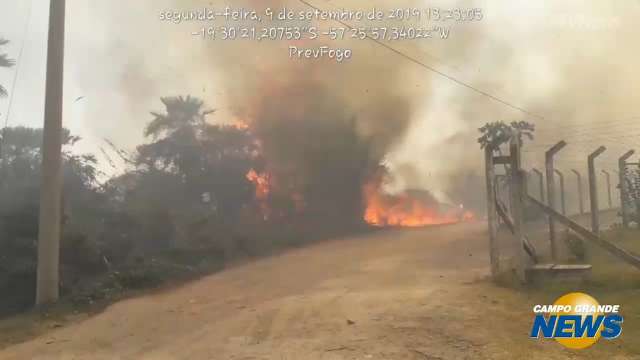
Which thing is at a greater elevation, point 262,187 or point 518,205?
point 262,187

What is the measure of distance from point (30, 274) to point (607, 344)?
1311 centimetres

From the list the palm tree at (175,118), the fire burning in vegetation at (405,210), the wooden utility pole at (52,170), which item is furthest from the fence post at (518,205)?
the fire burning in vegetation at (405,210)

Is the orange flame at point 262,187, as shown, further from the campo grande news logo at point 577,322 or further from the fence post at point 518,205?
the campo grande news logo at point 577,322

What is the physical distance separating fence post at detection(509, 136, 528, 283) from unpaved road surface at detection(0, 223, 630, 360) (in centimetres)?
51

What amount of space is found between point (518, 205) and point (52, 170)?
9.38 m

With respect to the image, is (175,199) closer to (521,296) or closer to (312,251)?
(312,251)

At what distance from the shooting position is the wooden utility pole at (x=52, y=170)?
1127 centimetres

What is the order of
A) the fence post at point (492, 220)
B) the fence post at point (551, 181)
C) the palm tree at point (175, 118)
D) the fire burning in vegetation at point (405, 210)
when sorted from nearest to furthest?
the fence post at point (492, 220) → the fence post at point (551, 181) → the palm tree at point (175, 118) → the fire burning in vegetation at point (405, 210)

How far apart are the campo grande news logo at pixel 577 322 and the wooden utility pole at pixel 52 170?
30.8 feet

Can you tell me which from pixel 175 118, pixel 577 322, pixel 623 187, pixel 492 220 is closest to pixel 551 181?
pixel 492 220

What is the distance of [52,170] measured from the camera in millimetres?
11570

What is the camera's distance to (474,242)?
59.9ft

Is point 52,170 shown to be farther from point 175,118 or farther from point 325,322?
point 175,118

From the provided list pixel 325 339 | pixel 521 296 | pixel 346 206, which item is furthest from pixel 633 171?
pixel 346 206
